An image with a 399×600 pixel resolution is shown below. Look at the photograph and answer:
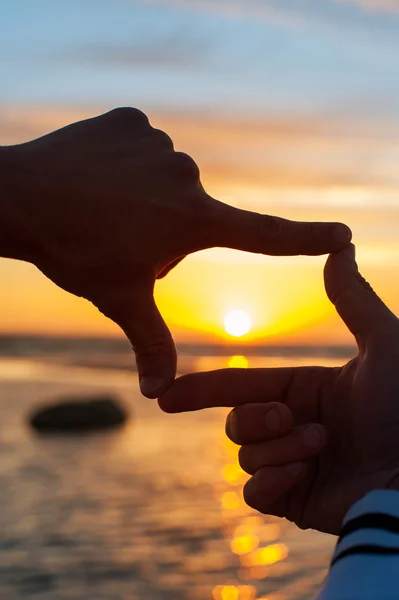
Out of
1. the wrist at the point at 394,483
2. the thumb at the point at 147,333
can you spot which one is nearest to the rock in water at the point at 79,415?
the thumb at the point at 147,333

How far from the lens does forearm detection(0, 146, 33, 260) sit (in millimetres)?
2650

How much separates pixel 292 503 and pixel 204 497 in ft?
26.9

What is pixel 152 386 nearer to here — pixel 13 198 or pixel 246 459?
pixel 246 459

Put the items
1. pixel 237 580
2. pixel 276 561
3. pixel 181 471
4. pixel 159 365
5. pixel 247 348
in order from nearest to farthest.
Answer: pixel 159 365
pixel 237 580
pixel 276 561
pixel 181 471
pixel 247 348

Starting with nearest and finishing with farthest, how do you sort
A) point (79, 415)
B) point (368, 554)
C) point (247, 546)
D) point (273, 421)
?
point (368, 554) → point (273, 421) → point (247, 546) → point (79, 415)

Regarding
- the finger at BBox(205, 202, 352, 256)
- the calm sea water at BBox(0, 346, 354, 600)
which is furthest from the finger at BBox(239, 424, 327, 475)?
the calm sea water at BBox(0, 346, 354, 600)

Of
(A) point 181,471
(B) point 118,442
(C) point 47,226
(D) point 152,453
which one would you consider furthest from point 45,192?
(B) point 118,442

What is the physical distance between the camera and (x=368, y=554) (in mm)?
1491

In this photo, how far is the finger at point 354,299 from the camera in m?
2.62

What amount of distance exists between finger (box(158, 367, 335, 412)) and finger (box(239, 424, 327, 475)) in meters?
0.21

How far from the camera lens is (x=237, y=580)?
788 cm

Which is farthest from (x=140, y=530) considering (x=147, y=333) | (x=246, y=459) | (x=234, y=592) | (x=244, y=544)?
(x=147, y=333)

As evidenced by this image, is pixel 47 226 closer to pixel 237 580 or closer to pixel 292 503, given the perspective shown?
pixel 292 503

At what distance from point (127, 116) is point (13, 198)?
483mm
